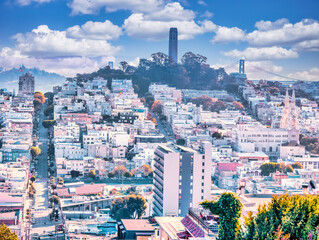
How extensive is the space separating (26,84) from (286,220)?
102ft

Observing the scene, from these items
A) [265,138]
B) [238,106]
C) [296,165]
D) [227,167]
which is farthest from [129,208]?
[238,106]

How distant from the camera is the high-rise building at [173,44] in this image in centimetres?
3950

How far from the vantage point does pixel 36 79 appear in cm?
3997

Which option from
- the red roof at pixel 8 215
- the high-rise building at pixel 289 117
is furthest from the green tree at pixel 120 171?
the high-rise building at pixel 289 117

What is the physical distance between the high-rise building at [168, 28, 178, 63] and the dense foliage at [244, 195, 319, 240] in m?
33.4

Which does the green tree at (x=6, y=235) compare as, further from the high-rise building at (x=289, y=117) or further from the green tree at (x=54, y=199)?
the high-rise building at (x=289, y=117)

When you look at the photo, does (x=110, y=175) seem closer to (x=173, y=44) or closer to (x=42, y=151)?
(x=42, y=151)

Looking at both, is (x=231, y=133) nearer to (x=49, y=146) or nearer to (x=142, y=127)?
(x=142, y=127)

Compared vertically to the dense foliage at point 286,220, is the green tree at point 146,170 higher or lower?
lower

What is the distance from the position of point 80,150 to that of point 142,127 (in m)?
3.91

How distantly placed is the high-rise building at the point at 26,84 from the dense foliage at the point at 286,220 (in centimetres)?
3043

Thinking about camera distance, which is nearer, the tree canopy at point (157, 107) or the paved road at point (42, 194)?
the paved road at point (42, 194)

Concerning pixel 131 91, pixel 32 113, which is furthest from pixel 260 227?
pixel 131 91

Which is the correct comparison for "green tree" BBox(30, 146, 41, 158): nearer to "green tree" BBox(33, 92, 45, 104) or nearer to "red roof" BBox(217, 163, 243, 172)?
"red roof" BBox(217, 163, 243, 172)
